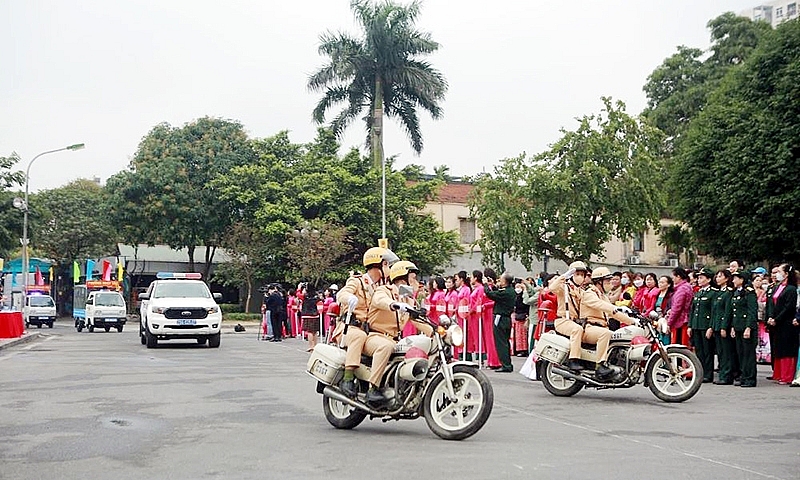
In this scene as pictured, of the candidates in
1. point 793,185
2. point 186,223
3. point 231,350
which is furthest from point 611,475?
point 186,223

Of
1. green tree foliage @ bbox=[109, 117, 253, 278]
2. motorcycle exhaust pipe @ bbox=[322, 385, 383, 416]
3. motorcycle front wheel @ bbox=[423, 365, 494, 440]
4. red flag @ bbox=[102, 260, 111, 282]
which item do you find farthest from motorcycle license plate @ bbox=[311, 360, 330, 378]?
green tree foliage @ bbox=[109, 117, 253, 278]

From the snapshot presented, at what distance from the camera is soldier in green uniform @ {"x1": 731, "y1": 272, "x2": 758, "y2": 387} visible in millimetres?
15375

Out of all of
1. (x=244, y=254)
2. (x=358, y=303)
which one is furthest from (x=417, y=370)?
(x=244, y=254)

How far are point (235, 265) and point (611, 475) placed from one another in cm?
4579

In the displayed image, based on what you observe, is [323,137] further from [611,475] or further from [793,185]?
[611,475]

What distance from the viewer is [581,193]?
37.5 metres

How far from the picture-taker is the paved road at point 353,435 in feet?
26.5

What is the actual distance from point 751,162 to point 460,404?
90.3 feet

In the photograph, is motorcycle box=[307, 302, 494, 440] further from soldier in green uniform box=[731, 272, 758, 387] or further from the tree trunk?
the tree trunk

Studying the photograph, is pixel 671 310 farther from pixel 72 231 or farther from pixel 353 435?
pixel 72 231

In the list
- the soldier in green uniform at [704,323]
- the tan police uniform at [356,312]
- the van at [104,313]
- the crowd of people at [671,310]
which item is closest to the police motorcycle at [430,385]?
the tan police uniform at [356,312]

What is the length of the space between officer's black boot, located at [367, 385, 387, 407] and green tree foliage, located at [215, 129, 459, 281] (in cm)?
3887

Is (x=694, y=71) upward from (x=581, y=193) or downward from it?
upward

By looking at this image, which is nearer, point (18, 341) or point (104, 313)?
point (18, 341)
